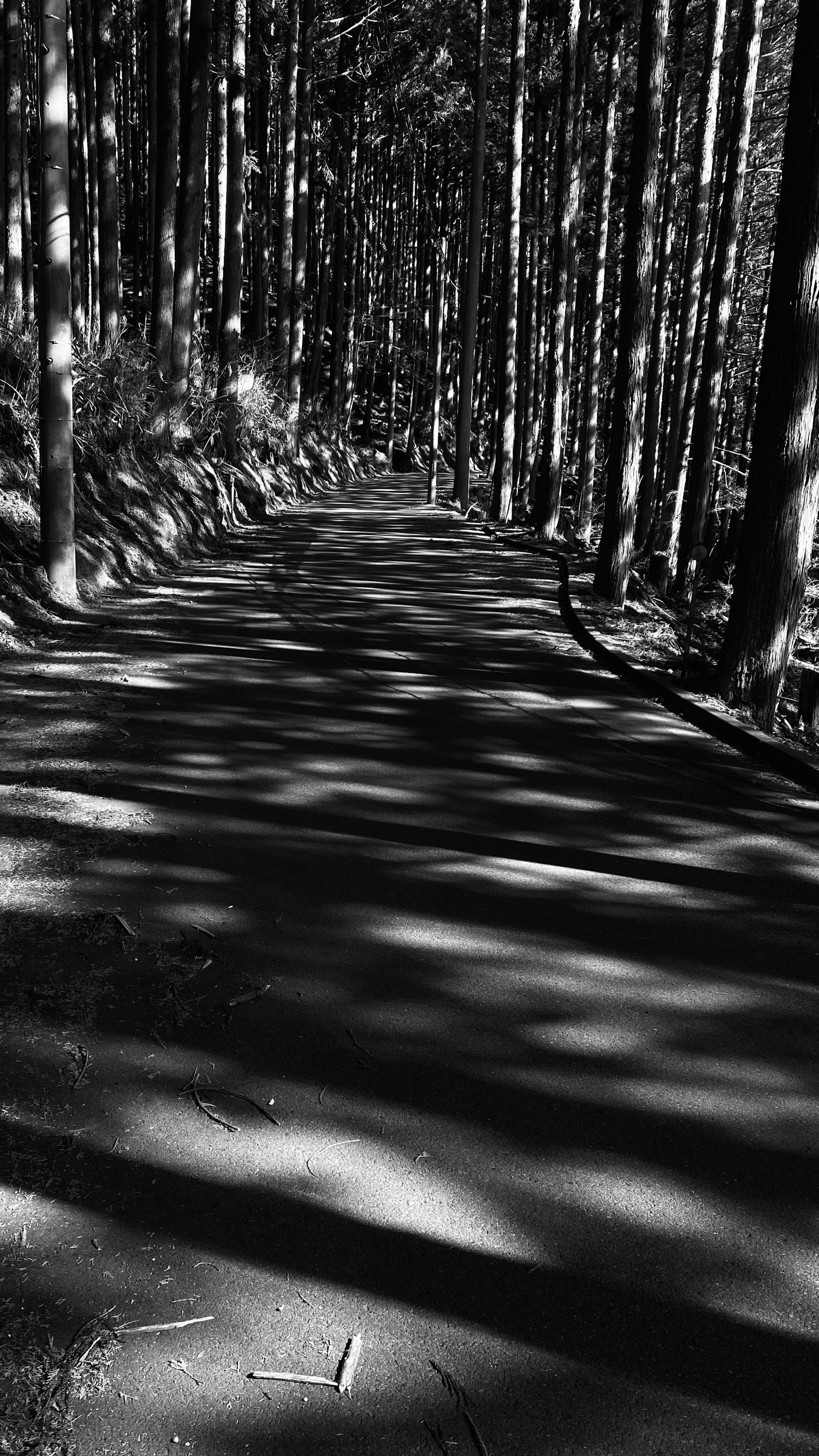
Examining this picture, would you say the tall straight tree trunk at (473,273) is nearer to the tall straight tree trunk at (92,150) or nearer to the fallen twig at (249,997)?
the tall straight tree trunk at (92,150)

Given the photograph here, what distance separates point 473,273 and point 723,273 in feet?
33.8

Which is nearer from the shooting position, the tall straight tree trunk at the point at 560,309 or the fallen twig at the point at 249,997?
the fallen twig at the point at 249,997

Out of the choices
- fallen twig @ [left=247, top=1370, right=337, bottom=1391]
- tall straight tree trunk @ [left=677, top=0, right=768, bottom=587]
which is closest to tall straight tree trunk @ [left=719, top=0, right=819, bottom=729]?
fallen twig @ [left=247, top=1370, right=337, bottom=1391]

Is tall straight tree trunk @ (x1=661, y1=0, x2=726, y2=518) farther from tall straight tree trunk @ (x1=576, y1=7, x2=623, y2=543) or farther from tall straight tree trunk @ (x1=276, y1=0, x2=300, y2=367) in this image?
tall straight tree trunk @ (x1=276, y1=0, x2=300, y2=367)

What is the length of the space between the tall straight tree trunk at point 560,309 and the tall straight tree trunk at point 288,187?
270 inches

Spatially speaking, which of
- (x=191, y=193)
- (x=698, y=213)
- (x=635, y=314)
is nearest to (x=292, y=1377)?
(x=635, y=314)

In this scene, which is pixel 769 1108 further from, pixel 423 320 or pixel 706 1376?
pixel 423 320

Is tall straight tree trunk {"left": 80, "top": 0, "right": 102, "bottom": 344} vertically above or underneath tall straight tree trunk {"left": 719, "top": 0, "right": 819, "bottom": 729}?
above

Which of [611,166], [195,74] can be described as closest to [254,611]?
[195,74]

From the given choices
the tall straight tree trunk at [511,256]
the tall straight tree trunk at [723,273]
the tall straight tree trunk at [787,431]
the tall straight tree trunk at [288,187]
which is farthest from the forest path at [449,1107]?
the tall straight tree trunk at [288,187]

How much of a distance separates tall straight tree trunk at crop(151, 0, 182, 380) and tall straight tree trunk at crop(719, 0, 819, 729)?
11.0 m

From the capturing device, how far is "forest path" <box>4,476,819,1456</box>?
95.2 inches

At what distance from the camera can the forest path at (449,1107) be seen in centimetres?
242

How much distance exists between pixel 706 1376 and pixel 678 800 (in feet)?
14.3
